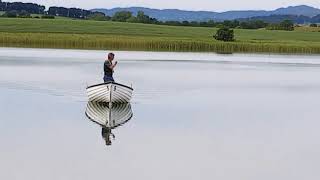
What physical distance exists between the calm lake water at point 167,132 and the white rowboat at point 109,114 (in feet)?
1.07

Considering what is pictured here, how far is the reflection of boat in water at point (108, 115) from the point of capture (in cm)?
2095

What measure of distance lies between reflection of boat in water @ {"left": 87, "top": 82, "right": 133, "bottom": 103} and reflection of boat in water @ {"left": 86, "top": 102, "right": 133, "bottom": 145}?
0.83ft

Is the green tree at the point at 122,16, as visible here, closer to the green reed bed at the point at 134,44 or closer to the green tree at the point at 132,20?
the green tree at the point at 132,20

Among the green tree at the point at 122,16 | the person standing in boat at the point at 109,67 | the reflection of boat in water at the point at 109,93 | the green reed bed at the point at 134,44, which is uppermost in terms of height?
the green tree at the point at 122,16

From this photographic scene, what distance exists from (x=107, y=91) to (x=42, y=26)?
82257 millimetres

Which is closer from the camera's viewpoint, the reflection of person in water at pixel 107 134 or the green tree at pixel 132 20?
the reflection of person in water at pixel 107 134

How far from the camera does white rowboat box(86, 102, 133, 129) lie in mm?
22172

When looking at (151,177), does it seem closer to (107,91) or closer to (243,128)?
(243,128)

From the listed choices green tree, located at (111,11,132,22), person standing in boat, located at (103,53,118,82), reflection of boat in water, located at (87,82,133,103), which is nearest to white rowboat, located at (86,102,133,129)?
reflection of boat in water, located at (87,82,133,103)

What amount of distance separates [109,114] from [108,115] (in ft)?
0.88

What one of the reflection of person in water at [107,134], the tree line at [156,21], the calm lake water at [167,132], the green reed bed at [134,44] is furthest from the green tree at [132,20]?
the reflection of person in water at [107,134]

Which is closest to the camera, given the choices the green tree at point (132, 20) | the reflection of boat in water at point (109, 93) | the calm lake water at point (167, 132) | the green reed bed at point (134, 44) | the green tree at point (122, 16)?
the calm lake water at point (167, 132)

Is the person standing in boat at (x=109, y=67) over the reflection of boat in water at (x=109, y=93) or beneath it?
over

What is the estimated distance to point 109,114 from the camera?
23938 mm
